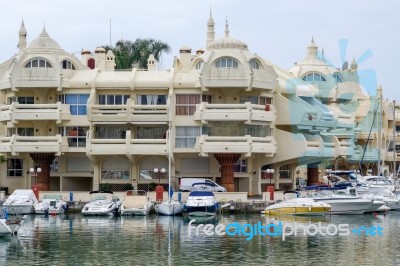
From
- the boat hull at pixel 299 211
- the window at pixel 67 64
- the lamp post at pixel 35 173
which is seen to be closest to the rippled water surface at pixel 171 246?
the boat hull at pixel 299 211

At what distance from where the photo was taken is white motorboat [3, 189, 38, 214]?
7948cm

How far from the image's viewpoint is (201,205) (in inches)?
3054

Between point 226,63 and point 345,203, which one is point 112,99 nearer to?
point 226,63

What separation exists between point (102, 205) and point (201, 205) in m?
8.57

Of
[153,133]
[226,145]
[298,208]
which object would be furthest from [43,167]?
[298,208]

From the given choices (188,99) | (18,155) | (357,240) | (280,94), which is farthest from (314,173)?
(357,240)

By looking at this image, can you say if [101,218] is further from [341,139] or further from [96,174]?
[341,139]

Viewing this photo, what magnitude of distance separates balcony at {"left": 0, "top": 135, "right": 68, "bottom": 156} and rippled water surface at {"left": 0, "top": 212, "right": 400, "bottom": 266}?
1668 cm

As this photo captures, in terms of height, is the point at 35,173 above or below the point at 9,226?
above

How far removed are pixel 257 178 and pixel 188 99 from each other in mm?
10221

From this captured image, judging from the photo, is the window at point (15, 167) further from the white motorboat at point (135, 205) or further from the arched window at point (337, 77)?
the arched window at point (337, 77)

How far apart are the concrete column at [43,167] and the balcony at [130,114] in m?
5.53

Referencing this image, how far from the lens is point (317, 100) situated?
107188mm

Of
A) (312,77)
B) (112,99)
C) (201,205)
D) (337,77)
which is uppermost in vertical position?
(337,77)
